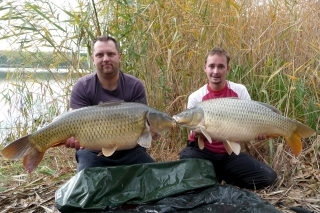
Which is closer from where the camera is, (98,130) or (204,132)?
(98,130)

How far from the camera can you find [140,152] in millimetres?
2605

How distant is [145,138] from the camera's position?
217 cm

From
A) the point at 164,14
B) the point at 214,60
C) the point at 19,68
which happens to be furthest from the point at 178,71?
the point at 19,68

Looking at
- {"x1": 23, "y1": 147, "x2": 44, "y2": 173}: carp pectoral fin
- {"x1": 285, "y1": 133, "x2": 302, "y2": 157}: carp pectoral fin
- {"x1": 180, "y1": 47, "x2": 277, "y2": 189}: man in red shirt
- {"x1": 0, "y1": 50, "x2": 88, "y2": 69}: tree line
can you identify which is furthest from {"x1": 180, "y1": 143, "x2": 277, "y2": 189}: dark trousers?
{"x1": 0, "y1": 50, "x2": 88, "y2": 69}: tree line

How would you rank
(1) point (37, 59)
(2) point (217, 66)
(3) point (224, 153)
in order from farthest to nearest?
(1) point (37, 59) < (3) point (224, 153) < (2) point (217, 66)

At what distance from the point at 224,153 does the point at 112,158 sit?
2.39ft

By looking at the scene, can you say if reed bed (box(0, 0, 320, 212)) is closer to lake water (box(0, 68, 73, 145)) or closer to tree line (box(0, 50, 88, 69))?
tree line (box(0, 50, 88, 69))

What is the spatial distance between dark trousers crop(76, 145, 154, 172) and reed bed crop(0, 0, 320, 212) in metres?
0.45

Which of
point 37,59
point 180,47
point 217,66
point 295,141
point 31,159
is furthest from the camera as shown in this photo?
point 37,59

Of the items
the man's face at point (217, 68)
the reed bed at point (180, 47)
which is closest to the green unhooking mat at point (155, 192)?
the man's face at point (217, 68)

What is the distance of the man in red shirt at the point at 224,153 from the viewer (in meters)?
2.56

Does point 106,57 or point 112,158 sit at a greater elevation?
point 106,57

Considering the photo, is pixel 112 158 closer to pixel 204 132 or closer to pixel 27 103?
pixel 204 132

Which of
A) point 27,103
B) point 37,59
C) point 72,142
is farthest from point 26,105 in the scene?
point 72,142
